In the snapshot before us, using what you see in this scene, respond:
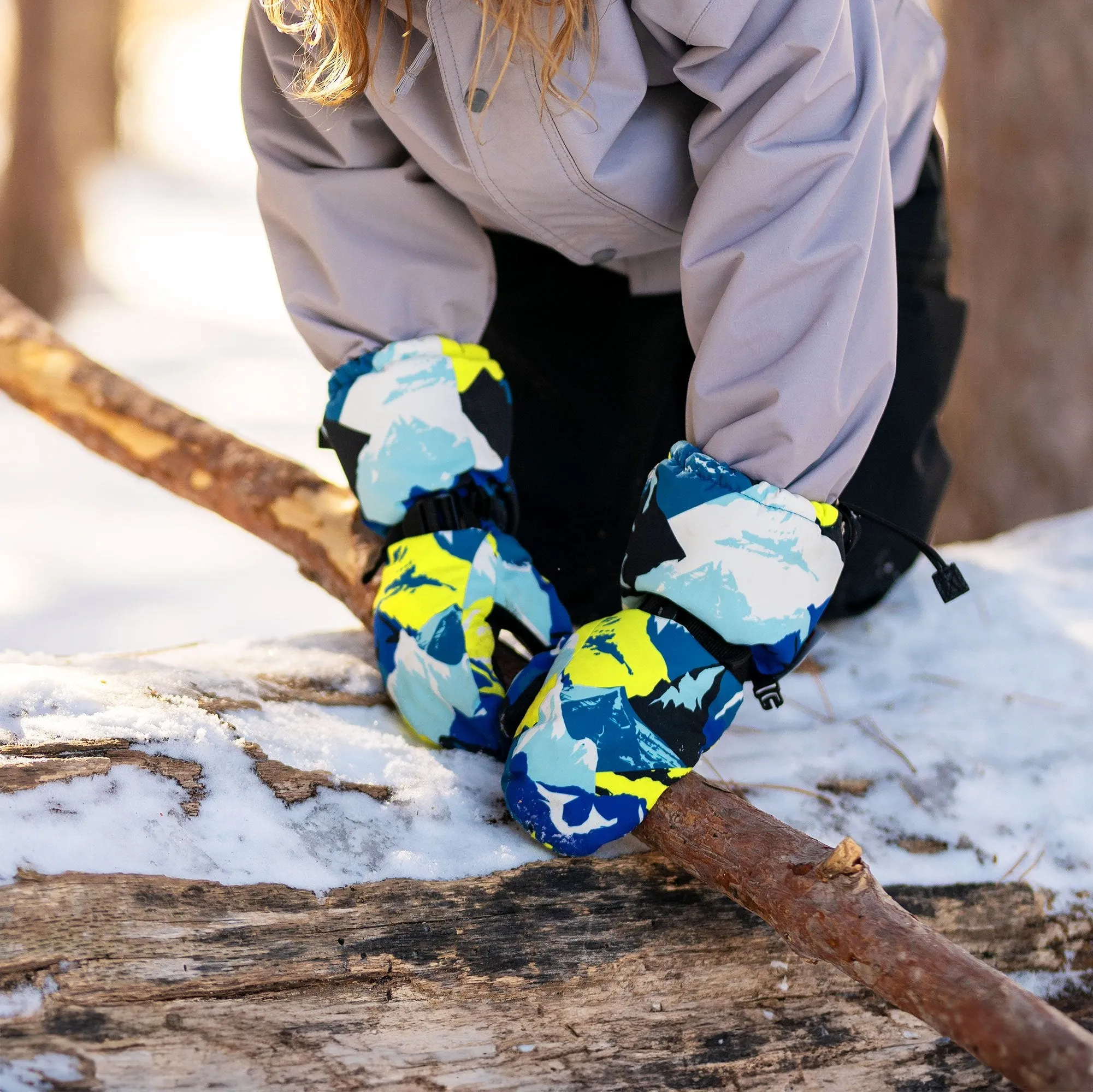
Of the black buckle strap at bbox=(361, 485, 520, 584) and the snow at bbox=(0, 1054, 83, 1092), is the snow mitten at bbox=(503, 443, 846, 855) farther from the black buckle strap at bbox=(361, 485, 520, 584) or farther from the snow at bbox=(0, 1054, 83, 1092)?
the snow at bbox=(0, 1054, 83, 1092)

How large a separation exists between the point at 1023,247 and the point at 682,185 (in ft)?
4.53

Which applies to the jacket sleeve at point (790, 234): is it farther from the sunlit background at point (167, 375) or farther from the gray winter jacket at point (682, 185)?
the sunlit background at point (167, 375)

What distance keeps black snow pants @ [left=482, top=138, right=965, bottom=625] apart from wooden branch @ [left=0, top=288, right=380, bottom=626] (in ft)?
1.00

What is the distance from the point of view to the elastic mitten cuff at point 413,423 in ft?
3.82

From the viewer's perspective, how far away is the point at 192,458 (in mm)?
1593

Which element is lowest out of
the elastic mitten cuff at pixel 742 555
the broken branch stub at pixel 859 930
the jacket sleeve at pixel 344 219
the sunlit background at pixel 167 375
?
the sunlit background at pixel 167 375

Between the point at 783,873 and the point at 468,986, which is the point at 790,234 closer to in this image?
the point at 783,873

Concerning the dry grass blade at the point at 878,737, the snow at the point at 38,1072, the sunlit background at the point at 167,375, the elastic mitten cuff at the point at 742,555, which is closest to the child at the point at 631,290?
the elastic mitten cuff at the point at 742,555

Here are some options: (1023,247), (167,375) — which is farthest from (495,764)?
(167,375)

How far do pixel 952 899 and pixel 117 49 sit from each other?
664 cm

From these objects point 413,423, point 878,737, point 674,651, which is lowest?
point 878,737

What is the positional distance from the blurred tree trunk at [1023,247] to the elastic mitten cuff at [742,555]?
57.7 inches

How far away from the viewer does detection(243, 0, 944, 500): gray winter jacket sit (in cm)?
94

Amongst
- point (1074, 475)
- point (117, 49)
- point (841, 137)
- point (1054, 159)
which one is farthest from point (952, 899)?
point (117, 49)
